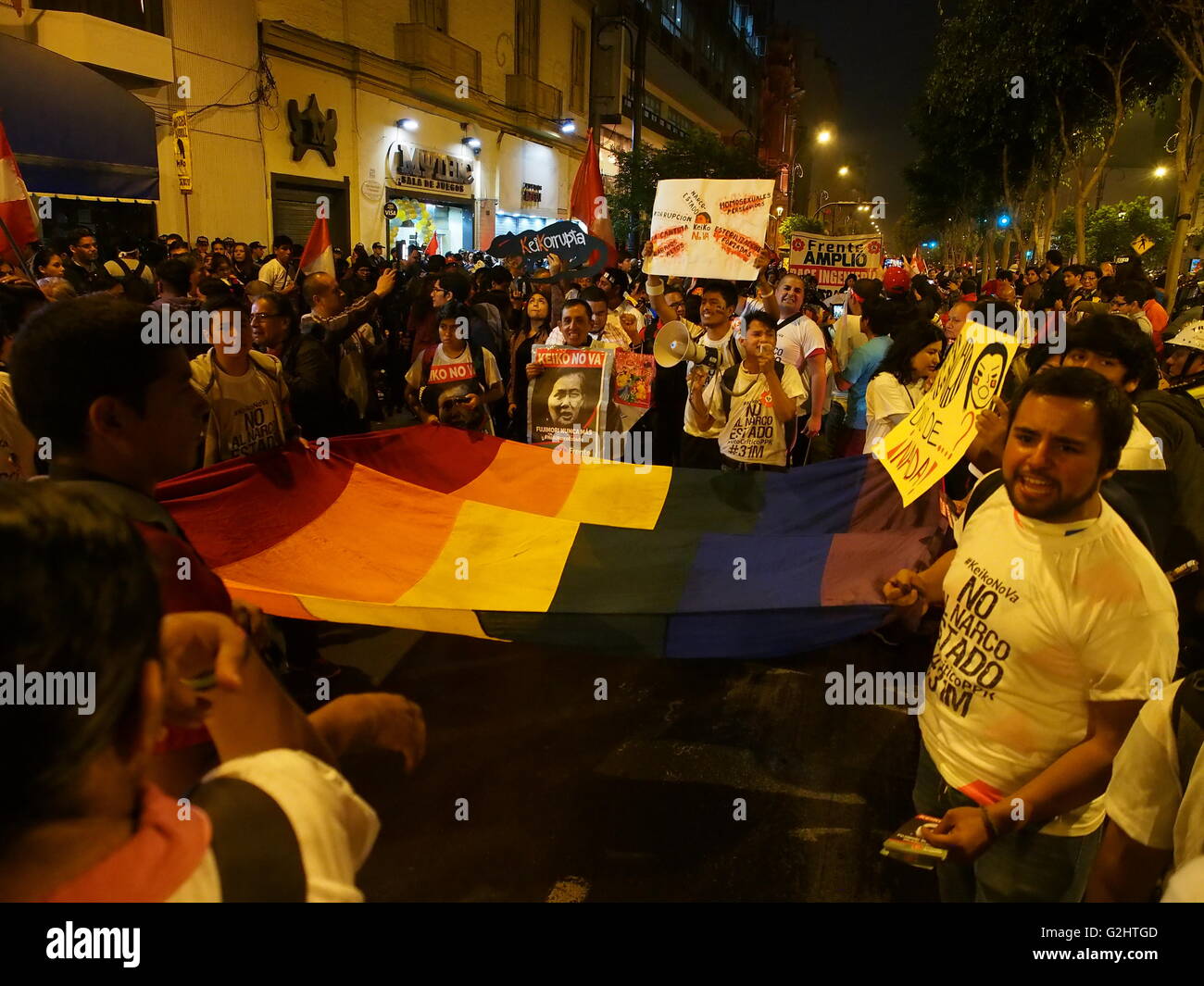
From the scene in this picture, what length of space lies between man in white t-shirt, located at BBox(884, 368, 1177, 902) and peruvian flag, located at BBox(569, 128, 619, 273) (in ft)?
30.4

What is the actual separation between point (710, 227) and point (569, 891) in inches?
223

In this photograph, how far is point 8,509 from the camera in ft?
2.88

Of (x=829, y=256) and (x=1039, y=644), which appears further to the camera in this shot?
(x=829, y=256)

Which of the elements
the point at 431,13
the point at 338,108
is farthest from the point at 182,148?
the point at 431,13

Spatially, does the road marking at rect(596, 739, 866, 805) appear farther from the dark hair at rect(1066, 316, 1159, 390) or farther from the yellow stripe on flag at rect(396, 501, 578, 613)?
the dark hair at rect(1066, 316, 1159, 390)

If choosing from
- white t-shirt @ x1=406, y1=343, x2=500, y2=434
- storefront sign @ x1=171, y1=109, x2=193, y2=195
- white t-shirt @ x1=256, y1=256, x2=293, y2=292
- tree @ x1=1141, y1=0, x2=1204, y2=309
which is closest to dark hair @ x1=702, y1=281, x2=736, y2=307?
white t-shirt @ x1=406, y1=343, x2=500, y2=434

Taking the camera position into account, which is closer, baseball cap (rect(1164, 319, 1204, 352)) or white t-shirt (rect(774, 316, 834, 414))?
baseball cap (rect(1164, 319, 1204, 352))

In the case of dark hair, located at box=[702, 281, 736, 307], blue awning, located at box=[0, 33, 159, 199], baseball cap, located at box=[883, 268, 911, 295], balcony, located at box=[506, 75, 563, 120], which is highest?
balcony, located at box=[506, 75, 563, 120]

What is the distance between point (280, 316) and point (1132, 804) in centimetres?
507

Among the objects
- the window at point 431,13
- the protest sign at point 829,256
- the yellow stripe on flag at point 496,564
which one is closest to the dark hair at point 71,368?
the yellow stripe on flag at point 496,564

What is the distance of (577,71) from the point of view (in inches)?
1422

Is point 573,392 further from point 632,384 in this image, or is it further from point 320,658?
point 320,658

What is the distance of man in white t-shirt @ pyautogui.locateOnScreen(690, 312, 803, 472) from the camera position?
5.48 metres
